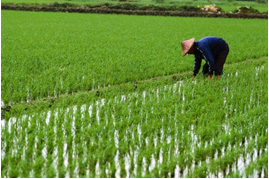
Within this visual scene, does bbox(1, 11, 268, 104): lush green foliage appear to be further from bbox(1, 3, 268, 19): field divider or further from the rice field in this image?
bbox(1, 3, 268, 19): field divider

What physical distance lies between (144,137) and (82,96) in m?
1.65

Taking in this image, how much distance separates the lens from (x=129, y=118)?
3756mm

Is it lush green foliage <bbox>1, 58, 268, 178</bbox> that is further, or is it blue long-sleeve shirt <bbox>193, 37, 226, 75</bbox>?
blue long-sleeve shirt <bbox>193, 37, 226, 75</bbox>

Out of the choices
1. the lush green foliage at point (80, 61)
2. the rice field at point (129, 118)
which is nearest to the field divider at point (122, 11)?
the lush green foliage at point (80, 61)

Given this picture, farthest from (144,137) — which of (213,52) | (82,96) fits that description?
(213,52)

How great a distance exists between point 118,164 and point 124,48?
6.03m

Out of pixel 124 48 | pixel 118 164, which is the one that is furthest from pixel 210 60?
pixel 124 48

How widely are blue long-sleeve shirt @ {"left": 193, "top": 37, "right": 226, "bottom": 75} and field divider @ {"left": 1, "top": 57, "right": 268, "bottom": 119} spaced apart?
26.4 inches

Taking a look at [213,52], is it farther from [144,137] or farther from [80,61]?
[80,61]

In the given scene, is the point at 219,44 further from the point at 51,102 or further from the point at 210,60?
the point at 51,102

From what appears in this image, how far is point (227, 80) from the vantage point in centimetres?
541

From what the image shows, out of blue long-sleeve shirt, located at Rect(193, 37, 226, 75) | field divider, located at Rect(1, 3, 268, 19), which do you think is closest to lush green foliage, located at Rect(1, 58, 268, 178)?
blue long-sleeve shirt, located at Rect(193, 37, 226, 75)

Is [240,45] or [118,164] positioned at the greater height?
[240,45]

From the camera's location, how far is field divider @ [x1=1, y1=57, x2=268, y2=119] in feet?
13.5
